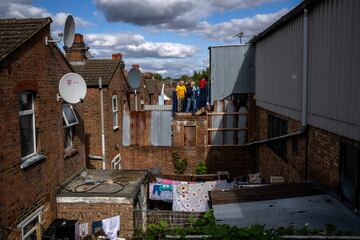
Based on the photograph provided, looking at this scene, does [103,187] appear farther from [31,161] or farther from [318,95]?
[318,95]

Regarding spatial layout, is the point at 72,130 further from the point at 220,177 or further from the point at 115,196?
the point at 220,177

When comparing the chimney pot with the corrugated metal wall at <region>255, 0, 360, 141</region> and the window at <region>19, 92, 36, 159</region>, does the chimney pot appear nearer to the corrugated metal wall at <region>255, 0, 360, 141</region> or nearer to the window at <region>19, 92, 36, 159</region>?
the window at <region>19, 92, 36, 159</region>

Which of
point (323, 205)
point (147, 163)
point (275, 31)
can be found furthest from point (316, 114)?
point (147, 163)

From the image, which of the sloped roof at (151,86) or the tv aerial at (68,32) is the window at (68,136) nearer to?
the tv aerial at (68,32)

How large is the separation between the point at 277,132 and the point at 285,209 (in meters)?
5.87

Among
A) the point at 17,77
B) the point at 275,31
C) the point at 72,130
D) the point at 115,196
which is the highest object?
the point at 275,31

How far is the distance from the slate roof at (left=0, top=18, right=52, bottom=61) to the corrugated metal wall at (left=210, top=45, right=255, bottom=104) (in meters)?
10.9

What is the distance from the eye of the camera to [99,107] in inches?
631

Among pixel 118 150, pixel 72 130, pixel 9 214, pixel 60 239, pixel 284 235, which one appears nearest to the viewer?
pixel 284 235

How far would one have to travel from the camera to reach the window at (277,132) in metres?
11.8

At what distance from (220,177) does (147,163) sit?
447cm

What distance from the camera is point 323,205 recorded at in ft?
24.4

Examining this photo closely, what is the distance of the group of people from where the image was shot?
19.0 metres

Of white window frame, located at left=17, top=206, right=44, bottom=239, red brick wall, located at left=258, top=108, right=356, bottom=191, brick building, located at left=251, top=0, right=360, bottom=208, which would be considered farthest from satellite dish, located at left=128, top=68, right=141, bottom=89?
white window frame, located at left=17, top=206, right=44, bottom=239
